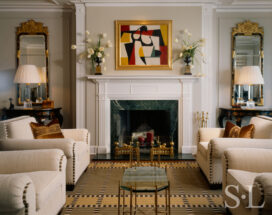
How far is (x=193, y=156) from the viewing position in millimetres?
4551

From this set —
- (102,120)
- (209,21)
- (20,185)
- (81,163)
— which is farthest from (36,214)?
(209,21)

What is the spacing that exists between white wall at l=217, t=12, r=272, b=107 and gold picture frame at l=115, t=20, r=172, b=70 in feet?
3.55

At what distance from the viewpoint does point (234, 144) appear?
2.84 m

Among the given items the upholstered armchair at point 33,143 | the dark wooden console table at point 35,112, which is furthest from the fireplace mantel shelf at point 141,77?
the upholstered armchair at point 33,143

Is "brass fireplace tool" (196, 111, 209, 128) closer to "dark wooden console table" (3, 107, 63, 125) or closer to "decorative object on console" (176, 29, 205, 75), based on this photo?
"decorative object on console" (176, 29, 205, 75)

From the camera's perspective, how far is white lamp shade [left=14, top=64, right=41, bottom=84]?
461 cm

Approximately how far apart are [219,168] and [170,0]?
2950 millimetres

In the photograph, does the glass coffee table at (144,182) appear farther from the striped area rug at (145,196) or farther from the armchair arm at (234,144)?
the armchair arm at (234,144)

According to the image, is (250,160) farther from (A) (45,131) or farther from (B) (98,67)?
(B) (98,67)

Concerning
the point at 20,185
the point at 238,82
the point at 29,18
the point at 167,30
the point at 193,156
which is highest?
the point at 29,18

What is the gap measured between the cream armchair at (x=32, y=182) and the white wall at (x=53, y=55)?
2.90 m

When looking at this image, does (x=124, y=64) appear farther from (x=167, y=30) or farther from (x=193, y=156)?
(x=193, y=156)

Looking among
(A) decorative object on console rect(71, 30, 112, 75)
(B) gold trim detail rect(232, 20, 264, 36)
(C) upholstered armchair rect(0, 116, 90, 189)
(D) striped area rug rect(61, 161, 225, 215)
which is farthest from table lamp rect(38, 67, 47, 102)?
(B) gold trim detail rect(232, 20, 264, 36)

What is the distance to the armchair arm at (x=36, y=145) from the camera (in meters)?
2.80
